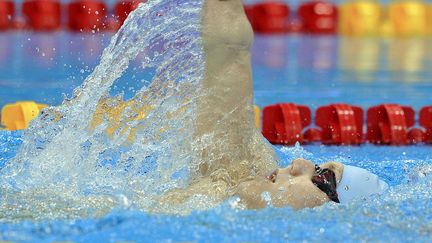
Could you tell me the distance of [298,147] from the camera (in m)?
3.16

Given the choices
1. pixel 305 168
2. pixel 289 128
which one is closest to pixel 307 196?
pixel 305 168

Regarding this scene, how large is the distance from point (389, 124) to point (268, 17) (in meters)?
3.99

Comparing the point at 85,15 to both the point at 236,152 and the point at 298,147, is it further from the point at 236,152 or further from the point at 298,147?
the point at 236,152

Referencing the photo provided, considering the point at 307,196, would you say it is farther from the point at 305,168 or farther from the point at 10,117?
the point at 10,117

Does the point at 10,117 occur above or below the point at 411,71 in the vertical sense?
above

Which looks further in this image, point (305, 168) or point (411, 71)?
point (411, 71)

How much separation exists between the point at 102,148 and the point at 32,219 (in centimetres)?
51

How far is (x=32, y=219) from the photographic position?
199cm

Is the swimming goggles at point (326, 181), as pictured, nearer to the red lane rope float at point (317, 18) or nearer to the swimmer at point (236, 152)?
the swimmer at point (236, 152)

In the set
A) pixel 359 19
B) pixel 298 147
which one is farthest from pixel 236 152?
pixel 359 19

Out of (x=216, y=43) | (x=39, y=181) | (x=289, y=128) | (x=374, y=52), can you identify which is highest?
(x=216, y=43)

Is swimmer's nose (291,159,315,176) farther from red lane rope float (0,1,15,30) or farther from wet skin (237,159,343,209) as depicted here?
red lane rope float (0,1,15,30)

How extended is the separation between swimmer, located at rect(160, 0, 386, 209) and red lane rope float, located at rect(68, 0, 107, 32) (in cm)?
521

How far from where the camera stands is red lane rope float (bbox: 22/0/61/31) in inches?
289
